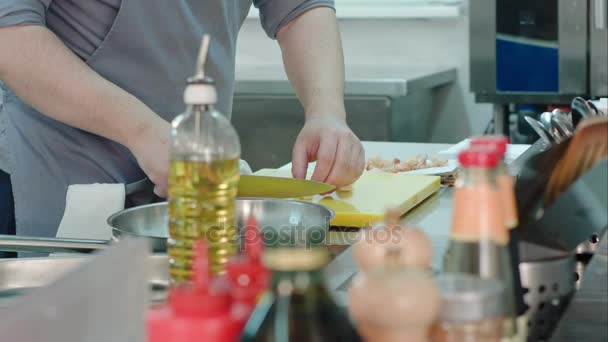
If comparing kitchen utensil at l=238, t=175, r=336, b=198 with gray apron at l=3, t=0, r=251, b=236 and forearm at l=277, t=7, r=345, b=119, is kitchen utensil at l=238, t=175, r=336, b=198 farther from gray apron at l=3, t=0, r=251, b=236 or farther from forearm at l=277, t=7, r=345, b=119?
forearm at l=277, t=7, r=345, b=119

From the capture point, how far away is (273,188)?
4.47ft

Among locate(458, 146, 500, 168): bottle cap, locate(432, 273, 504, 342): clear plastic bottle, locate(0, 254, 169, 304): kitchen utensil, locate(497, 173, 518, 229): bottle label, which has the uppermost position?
locate(458, 146, 500, 168): bottle cap

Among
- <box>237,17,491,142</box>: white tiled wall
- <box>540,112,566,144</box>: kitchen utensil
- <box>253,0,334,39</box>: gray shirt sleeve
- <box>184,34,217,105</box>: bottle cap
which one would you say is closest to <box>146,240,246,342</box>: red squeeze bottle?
<box>184,34,217,105</box>: bottle cap

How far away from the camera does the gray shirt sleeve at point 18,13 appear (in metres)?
1.39

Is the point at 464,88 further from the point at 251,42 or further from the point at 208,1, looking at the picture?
the point at 208,1

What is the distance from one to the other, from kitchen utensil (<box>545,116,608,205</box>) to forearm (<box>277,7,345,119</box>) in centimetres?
95

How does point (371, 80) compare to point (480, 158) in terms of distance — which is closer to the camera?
point (480, 158)

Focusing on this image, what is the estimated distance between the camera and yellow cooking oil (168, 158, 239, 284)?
0.82m

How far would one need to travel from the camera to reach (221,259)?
34.4 inches

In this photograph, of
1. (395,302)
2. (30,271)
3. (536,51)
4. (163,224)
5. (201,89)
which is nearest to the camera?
(395,302)

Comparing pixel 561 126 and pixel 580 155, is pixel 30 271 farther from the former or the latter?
pixel 561 126

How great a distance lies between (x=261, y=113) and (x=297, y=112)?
0.44 feet

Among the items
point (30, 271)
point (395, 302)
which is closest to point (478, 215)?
point (395, 302)

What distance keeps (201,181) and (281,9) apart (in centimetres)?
112
